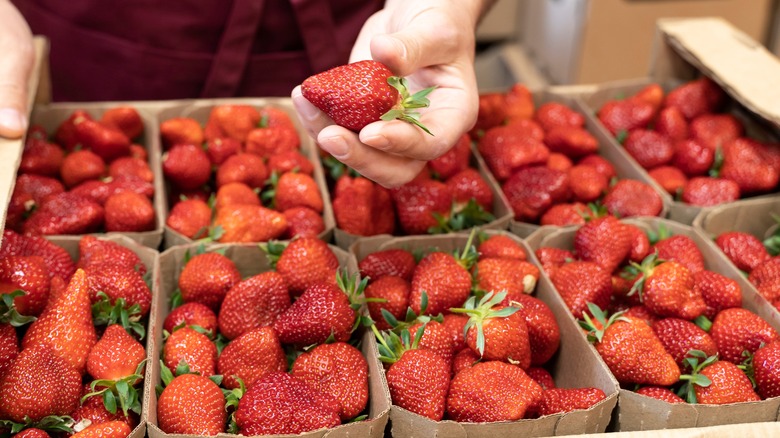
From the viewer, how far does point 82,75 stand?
2.12 meters

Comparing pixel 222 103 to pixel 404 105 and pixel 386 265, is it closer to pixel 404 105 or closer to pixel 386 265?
pixel 386 265

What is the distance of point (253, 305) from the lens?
1317 mm

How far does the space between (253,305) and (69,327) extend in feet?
0.91

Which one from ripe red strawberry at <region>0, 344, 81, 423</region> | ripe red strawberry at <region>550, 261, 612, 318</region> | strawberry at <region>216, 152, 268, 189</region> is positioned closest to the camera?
ripe red strawberry at <region>0, 344, 81, 423</region>

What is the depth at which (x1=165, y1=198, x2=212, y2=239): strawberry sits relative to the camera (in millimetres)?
1562

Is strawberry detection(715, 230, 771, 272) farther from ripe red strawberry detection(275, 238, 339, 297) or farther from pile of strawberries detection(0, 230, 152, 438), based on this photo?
pile of strawberries detection(0, 230, 152, 438)

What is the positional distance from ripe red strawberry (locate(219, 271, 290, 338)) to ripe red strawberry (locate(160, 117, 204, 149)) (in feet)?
1.95

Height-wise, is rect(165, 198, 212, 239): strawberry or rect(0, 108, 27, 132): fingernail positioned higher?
rect(0, 108, 27, 132): fingernail

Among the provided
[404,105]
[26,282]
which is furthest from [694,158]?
[26,282]

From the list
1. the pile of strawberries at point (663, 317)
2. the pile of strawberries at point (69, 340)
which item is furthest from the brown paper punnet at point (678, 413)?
the pile of strawberries at point (69, 340)

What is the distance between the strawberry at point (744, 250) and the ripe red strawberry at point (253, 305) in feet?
2.82

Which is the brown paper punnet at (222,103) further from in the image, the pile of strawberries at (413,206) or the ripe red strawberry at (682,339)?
the ripe red strawberry at (682,339)

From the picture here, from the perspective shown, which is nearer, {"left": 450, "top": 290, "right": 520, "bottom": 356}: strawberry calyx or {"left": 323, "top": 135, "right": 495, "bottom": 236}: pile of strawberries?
{"left": 450, "top": 290, "right": 520, "bottom": 356}: strawberry calyx

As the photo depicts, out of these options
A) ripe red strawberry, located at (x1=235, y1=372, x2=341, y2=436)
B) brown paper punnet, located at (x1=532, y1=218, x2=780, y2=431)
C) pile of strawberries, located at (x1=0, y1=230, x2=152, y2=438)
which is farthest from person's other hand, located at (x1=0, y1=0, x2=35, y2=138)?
brown paper punnet, located at (x1=532, y1=218, x2=780, y2=431)
